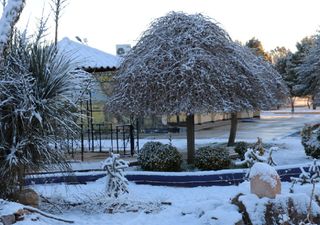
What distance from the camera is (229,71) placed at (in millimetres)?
12203

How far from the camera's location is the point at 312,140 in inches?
545

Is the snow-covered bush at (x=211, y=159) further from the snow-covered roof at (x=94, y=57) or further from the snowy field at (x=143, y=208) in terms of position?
the snow-covered roof at (x=94, y=57)

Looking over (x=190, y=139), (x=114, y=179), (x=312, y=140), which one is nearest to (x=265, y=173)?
(x=114, y=179)

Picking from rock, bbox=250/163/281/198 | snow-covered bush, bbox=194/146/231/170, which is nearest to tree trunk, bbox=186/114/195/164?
snow-covered bush, bbox=194/146/231/170

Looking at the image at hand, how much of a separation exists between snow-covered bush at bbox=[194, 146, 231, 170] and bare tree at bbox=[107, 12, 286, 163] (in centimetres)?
80

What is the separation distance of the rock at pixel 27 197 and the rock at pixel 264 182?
10.5ft

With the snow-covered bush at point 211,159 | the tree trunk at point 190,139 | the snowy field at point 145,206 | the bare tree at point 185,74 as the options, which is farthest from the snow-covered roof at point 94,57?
the snowy field at point 145,206

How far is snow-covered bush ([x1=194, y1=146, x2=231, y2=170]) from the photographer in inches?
473

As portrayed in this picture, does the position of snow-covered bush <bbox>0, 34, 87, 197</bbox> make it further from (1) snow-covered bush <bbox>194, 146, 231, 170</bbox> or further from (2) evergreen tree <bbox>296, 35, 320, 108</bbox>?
(2) evergreen tree <bbox>296, 35, 320, 108</bbox>

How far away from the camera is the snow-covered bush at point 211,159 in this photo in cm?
1202

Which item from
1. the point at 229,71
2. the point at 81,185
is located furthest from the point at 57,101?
the point at 229,71

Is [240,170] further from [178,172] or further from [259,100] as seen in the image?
[259,100]

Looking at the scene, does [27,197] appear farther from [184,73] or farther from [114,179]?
[184,73]

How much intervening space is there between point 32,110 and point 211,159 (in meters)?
5.83
